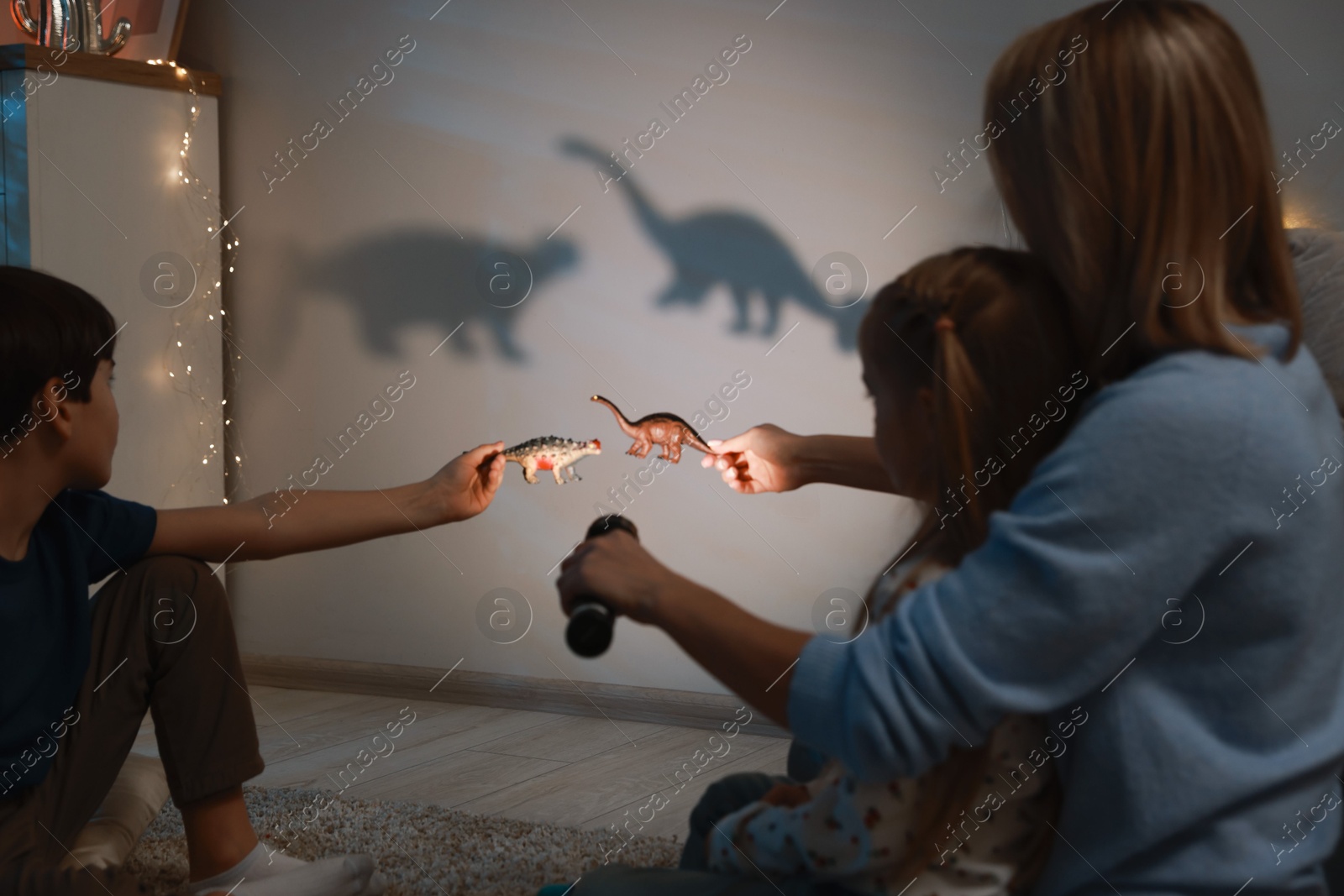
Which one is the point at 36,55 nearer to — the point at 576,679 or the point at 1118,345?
the point at 576,679

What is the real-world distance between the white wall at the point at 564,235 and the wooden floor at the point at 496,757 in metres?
0.13

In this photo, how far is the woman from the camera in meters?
0.73

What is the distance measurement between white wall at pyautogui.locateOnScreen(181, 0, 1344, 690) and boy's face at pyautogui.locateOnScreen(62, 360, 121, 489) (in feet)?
3.67

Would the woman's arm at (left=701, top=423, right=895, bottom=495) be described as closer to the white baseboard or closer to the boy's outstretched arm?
the boy's outstretched arm

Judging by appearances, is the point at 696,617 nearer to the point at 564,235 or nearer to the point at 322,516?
the point at 322,516

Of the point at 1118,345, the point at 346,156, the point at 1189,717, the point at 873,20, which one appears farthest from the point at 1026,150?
the point at 346,156

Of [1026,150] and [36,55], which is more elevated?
[36,55]

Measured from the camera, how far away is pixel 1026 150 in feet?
2.74

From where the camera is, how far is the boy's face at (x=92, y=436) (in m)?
1.42

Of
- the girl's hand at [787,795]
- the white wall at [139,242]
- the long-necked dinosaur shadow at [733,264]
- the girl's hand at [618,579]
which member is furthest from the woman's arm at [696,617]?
the white wall at [139,242]

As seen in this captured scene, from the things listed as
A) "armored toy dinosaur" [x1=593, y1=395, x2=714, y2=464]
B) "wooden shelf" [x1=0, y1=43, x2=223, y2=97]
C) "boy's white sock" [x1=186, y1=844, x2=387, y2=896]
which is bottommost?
"boy's white sock" [x1=186, y1=844, x2=387, y2=896]

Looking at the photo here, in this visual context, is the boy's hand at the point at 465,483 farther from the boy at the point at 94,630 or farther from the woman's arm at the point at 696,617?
the woman's arm at the point at 696,617

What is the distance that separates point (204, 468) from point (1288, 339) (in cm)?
250

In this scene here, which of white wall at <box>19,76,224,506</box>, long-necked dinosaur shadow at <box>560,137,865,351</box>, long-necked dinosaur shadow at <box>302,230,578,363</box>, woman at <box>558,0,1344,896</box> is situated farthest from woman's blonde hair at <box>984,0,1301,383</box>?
white wall at <box>19,76,224,506</box>
